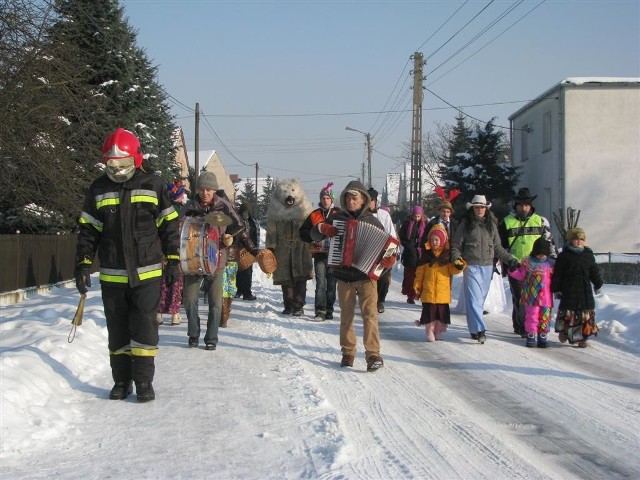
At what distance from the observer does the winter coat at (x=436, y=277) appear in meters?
9.84

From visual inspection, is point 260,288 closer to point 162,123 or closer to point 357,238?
point 357,238

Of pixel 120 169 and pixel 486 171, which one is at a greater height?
pixel 486 171

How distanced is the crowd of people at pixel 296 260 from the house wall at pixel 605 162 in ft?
63.7

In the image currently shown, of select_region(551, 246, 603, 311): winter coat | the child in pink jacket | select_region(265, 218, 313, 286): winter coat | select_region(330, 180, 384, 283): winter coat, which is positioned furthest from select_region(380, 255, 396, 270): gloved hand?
select_region(265, 218, 313, 286): winter coat

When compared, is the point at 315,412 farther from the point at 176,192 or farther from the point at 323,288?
the point at 323,288

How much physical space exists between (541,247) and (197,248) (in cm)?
483

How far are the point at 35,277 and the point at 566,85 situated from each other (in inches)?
894

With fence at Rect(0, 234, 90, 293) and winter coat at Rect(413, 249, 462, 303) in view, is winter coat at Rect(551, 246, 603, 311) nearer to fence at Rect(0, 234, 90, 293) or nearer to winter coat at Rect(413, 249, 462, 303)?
winter coat at Rect(413, 249, 462, 303)

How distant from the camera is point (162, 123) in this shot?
30312 millimetres

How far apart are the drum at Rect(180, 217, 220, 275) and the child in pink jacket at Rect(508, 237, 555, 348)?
4340 millimetres

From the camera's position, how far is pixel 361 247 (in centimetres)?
762

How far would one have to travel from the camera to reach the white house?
30.1 metres

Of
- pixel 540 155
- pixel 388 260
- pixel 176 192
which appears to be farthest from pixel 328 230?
pixel 540 155

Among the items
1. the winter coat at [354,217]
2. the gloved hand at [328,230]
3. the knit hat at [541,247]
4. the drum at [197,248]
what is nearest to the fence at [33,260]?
the drum at [197,248]
